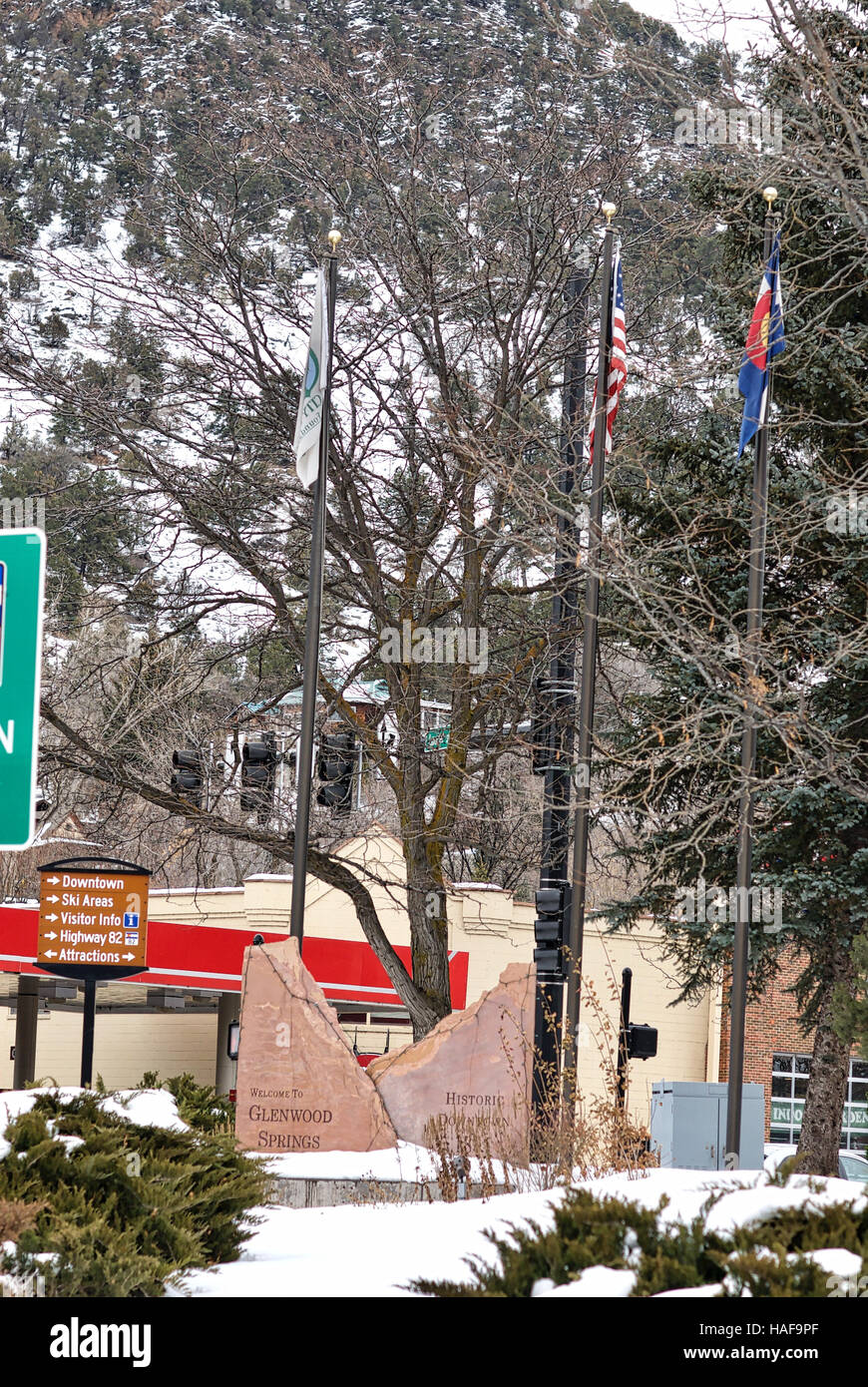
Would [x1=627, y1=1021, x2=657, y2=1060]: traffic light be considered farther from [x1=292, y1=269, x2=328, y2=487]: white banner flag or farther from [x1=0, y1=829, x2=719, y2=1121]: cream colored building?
[x1=0, y1=829, x2=719, y2=1121]: cream colored building

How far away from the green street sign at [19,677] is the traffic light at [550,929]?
8.89 metres

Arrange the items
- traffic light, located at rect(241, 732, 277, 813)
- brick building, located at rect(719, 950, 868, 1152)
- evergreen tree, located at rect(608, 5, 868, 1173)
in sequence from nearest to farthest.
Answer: evergreen tree, located at rect(608, 5, 868, 1173)
traffic light, located at rect(241, 732, 277, 813)
brick building, located at rect(719, 950, 868, 1152)

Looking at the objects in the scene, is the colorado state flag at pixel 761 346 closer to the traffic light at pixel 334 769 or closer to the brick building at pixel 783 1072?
the traffic light at pixel 334 769

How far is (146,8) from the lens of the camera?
162750 millimetres

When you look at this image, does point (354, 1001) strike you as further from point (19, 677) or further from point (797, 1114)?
point (19, 677)

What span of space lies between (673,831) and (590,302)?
261 inches

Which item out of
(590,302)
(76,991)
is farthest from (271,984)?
(76,991)

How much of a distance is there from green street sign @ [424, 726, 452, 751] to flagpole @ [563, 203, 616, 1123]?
2.99 m

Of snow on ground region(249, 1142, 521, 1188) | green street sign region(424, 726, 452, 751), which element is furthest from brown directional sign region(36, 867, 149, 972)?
snow on ground region(249, 1142, 521, 1188)

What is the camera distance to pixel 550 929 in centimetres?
1391

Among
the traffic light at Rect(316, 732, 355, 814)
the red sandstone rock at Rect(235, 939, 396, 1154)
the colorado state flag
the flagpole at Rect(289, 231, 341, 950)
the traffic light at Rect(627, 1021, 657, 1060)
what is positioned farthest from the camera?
the traffic light at Rect(316, 732, 355, 814)

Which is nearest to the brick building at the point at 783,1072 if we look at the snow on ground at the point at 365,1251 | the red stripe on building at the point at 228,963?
the red stripe on building at the point at 228,963

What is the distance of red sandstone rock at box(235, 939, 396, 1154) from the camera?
42.4ft

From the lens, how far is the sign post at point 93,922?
16766 millimetres
